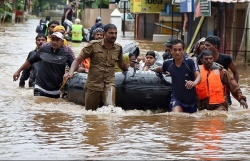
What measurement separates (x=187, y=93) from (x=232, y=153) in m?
2.89

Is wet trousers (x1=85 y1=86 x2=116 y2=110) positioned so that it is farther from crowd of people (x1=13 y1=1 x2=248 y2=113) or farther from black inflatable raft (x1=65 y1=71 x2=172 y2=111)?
black inflatable raft (x1=65 y1=71 x2=172 y2=111)

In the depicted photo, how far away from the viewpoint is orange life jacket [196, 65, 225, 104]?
437 inches

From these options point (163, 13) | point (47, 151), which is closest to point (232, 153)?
point (47, 151)

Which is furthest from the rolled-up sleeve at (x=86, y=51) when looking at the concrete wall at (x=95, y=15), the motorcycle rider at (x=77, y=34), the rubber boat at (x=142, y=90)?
the concrete wall at (x=95, y=15)

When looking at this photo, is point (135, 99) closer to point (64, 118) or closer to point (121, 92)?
point (121, 92)

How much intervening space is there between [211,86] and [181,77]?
51cm

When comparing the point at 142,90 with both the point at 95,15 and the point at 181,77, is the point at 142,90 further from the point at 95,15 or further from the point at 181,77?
the point at 95,15

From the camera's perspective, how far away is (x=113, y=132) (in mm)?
9625

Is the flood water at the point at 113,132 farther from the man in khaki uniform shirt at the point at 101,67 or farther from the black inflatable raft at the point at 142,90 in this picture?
the man in khaki uniform shirt at the point at 101,67

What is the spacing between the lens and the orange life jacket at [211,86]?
1109 centimetres

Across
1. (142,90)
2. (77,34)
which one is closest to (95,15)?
(77,34)

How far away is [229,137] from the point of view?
30.8 ft

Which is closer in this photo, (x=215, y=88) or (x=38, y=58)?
(x=215, y=88)

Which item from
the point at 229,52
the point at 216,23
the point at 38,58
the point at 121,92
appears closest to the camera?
the point at 121,92
